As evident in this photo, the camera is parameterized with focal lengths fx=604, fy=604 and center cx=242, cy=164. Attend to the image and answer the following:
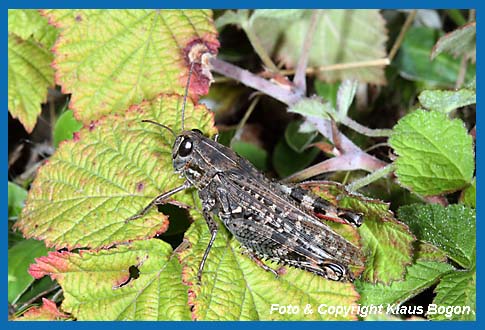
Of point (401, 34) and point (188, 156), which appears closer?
point (188, 156)

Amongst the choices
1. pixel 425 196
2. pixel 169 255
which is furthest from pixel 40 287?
pixel 425 196

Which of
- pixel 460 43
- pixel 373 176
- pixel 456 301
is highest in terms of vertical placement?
pixel 460 43

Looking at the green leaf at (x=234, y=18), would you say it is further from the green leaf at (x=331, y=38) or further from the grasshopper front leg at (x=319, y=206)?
the grasshopper front leg at (x=319, y=206)

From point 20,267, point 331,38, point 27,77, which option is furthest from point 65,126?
point 331,38

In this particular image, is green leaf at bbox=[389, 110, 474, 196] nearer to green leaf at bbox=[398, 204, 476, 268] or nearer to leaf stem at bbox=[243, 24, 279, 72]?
green leaf at bbox=[398, 204, 476, 268]

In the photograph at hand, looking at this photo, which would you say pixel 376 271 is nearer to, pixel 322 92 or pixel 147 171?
pixel 147 171

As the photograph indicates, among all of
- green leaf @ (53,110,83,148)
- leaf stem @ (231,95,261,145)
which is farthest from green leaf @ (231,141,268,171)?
green leaf @ (53,110,83,148)

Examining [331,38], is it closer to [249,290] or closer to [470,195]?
[470,195]
